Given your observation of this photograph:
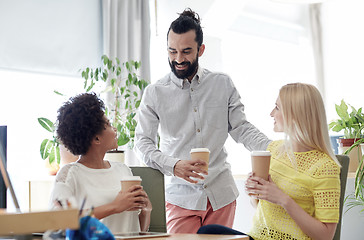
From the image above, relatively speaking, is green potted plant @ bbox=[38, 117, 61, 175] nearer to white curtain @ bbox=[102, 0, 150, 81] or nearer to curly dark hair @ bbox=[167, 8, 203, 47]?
white curtain @ bbox=[102, 0, 150, 81]

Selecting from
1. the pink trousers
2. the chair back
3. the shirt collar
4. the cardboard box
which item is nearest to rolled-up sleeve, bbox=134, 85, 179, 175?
the shirt collar

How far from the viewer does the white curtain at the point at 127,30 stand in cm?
421

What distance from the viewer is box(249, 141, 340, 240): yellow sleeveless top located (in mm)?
1748

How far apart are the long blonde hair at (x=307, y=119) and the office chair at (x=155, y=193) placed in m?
0.58

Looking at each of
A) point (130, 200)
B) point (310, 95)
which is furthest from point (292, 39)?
point (130, 200)

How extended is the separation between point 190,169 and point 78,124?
468 mm

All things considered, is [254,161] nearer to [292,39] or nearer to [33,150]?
[33,150]

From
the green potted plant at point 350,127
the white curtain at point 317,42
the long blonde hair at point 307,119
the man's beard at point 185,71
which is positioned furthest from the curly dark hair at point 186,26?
the white curtain at point 317,42

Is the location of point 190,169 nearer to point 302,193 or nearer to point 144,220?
point 144,220

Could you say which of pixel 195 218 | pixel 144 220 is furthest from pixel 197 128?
pixel 144 220

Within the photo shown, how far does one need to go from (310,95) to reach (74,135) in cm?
88

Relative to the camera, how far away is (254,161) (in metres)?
1.75

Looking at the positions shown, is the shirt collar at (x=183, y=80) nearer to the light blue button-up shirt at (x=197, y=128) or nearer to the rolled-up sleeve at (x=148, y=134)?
the light blue button-up shirt at (x=197, y=128)

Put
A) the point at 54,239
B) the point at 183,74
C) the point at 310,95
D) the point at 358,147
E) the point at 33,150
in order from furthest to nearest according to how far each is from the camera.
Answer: the point at 33,150
the point at 358,147
the point at 183,74
the point at 310,95
the point at 54,239
